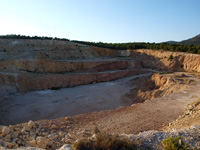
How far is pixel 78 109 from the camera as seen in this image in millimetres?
13711

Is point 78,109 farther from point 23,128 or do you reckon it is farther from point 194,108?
point 194,108

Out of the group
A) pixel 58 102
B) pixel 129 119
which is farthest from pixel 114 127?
pixel 58 102

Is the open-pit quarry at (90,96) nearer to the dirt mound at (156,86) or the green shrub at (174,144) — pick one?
the dirt mound at (156,86)

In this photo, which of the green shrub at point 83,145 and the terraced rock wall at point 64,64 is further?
the terraced rock wall at point 64,64

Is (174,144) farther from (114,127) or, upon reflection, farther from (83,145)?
(114,127)

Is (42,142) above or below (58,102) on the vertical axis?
above

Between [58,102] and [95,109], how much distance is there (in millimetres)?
3786

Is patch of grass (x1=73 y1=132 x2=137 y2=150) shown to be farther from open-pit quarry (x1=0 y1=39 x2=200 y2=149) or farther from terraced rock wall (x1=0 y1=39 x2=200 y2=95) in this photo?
terraced rock wall (x1=0 y1=39 x2=200 y2=95)

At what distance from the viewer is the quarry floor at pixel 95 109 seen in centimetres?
750

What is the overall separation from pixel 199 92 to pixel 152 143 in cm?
1018

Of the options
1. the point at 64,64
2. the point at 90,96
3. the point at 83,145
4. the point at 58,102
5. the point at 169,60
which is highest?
the point at 169,60

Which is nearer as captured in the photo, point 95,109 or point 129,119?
point 129,119

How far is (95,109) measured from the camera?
14.0 metres

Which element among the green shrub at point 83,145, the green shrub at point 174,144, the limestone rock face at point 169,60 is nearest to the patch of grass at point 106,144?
the green shrub at point 83,145
